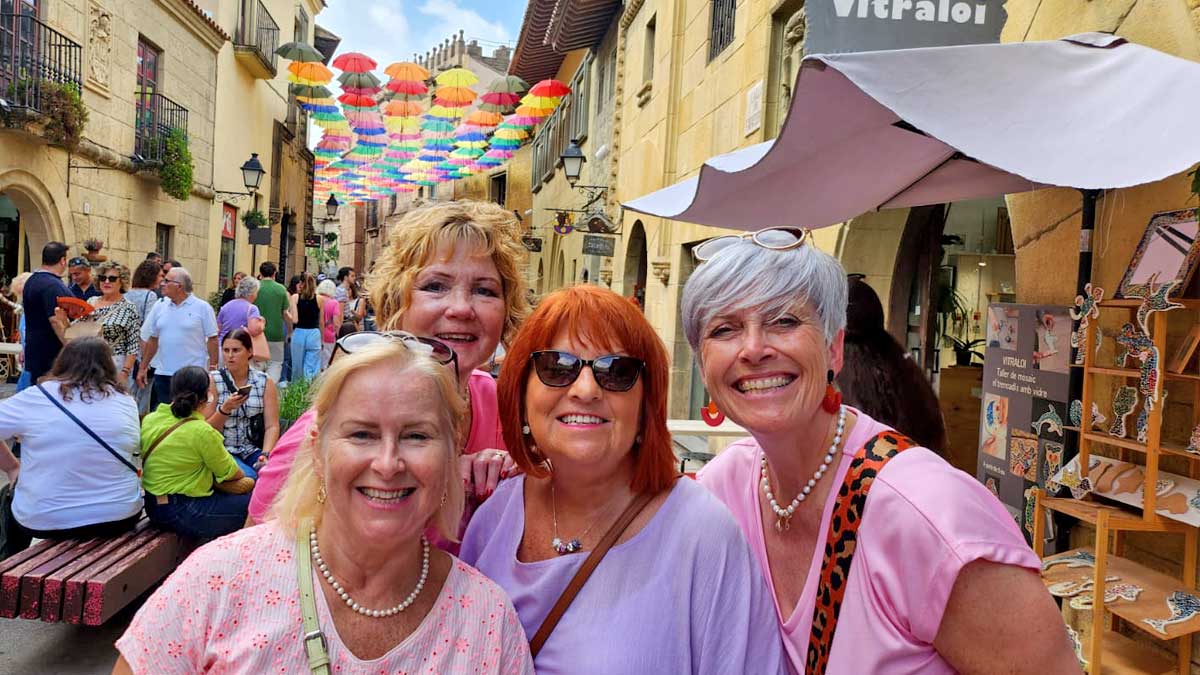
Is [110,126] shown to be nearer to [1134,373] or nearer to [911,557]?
[1134,373]

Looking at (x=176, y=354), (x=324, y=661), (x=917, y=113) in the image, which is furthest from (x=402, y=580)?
(x=176, y=354)

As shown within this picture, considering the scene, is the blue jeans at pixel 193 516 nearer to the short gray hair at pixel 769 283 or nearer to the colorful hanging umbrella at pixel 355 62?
the short gray hair at pixel 769 283

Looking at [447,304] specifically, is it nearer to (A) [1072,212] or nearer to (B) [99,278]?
(A) [1072,212]

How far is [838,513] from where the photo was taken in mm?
1774

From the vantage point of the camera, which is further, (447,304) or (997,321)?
(997,321)

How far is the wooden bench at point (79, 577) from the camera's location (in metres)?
3.69

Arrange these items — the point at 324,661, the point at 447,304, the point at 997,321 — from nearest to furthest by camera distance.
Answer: the point at 324,661, the point at 447,304, the point at 997,321

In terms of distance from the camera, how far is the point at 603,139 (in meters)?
17.3

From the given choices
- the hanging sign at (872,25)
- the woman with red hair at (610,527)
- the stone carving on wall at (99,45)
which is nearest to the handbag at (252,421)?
the hanging sign at (872,25)

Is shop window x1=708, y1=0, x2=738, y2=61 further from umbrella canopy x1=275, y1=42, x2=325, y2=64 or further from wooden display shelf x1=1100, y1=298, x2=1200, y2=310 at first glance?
umbrella canopy x1=275, y1=42, x2=325, y2=64

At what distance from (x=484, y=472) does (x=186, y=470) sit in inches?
124

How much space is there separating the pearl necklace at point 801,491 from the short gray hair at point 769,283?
0.20 metres

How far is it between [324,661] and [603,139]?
16374mm

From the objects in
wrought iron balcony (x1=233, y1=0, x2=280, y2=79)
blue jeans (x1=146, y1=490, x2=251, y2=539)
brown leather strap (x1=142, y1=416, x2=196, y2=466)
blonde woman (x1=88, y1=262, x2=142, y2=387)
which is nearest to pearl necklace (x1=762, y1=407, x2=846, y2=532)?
blue jeans (x1=146, y1=490, x2=251, y2=539)
